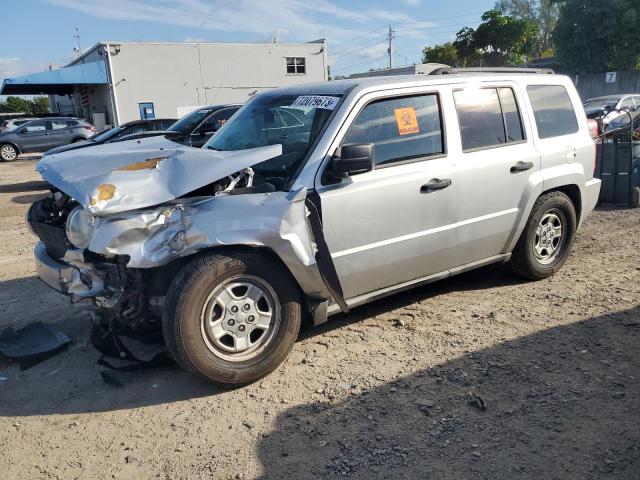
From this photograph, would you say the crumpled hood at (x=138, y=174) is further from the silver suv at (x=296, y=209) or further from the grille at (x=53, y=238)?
the grille at (x=53, y=238)

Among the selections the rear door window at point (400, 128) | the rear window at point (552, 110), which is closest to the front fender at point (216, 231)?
the rear door window at point (400, 128)

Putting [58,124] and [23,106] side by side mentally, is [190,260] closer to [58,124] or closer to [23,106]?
[58,124]

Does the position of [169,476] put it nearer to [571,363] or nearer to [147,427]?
[147,427]

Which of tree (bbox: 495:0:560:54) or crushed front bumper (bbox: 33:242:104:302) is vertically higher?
tree (bbox: 495:0:560:54)

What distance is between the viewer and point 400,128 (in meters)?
4.16

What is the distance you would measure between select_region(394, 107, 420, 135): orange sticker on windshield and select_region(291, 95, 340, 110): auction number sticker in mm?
497

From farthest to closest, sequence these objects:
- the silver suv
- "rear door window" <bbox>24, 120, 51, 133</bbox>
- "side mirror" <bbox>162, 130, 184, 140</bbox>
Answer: "rear door window" <bbox>24, 120, 51, 133</bbox>, "side mirror" <bbox>162, 130, 184, 140</bbox>, the silver suv

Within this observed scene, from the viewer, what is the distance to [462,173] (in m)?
4.39

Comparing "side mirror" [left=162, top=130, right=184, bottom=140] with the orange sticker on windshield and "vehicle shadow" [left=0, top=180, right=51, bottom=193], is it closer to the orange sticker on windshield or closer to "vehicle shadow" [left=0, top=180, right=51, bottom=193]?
"vehicle shadow" [left=0, top=180, right=51, bottom=193]

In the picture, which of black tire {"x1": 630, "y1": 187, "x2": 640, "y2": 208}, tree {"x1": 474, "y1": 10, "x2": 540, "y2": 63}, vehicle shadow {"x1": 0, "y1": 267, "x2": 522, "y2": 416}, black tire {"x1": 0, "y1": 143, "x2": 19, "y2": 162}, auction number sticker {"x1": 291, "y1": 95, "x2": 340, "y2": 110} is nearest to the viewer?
vehicle shadow {"x1": 0, "y1": 267, "x2": 522, "y2": 416}

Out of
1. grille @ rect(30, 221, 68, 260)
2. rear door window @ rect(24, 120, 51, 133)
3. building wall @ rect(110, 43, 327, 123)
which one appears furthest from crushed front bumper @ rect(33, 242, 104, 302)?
building wall @ rect(110, 43, 327, 123)

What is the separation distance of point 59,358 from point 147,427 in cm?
133

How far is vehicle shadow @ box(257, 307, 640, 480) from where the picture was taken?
279 cm

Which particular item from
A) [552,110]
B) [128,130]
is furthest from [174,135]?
[552,110]
